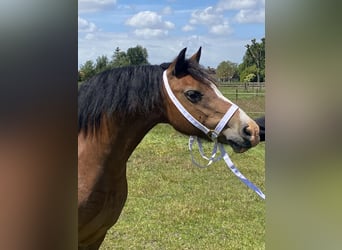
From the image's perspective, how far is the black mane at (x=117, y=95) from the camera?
1070mm

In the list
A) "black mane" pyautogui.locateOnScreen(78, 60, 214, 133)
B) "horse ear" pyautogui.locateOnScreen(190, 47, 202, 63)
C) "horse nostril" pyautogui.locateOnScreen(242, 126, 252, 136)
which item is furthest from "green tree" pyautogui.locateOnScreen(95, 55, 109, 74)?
"horse nostril" pyautogui.locateOnScreen(242, 126, 252, 136)

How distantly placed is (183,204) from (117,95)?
42.9 inches

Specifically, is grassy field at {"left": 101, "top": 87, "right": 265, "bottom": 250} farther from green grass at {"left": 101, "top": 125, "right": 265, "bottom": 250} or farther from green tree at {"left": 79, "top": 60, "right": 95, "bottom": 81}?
green tree at {"left": 79, "top": 60, "right": 95, "bottom": 81}

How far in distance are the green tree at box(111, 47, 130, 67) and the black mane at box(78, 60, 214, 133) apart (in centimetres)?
37

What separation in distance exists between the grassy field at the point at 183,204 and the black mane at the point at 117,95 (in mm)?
501

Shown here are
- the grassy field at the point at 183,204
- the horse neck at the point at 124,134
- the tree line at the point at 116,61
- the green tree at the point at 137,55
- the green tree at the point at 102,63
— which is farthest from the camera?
the grassy field at the point at 183,204

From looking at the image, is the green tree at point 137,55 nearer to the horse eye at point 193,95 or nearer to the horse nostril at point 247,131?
the horse eye at point 193,95

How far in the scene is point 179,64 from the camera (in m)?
1.13

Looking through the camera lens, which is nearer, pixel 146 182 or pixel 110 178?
pixel 110 178

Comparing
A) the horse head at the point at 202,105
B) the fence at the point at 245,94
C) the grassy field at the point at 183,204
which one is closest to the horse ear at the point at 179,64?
the horse head at the point at 202,105
